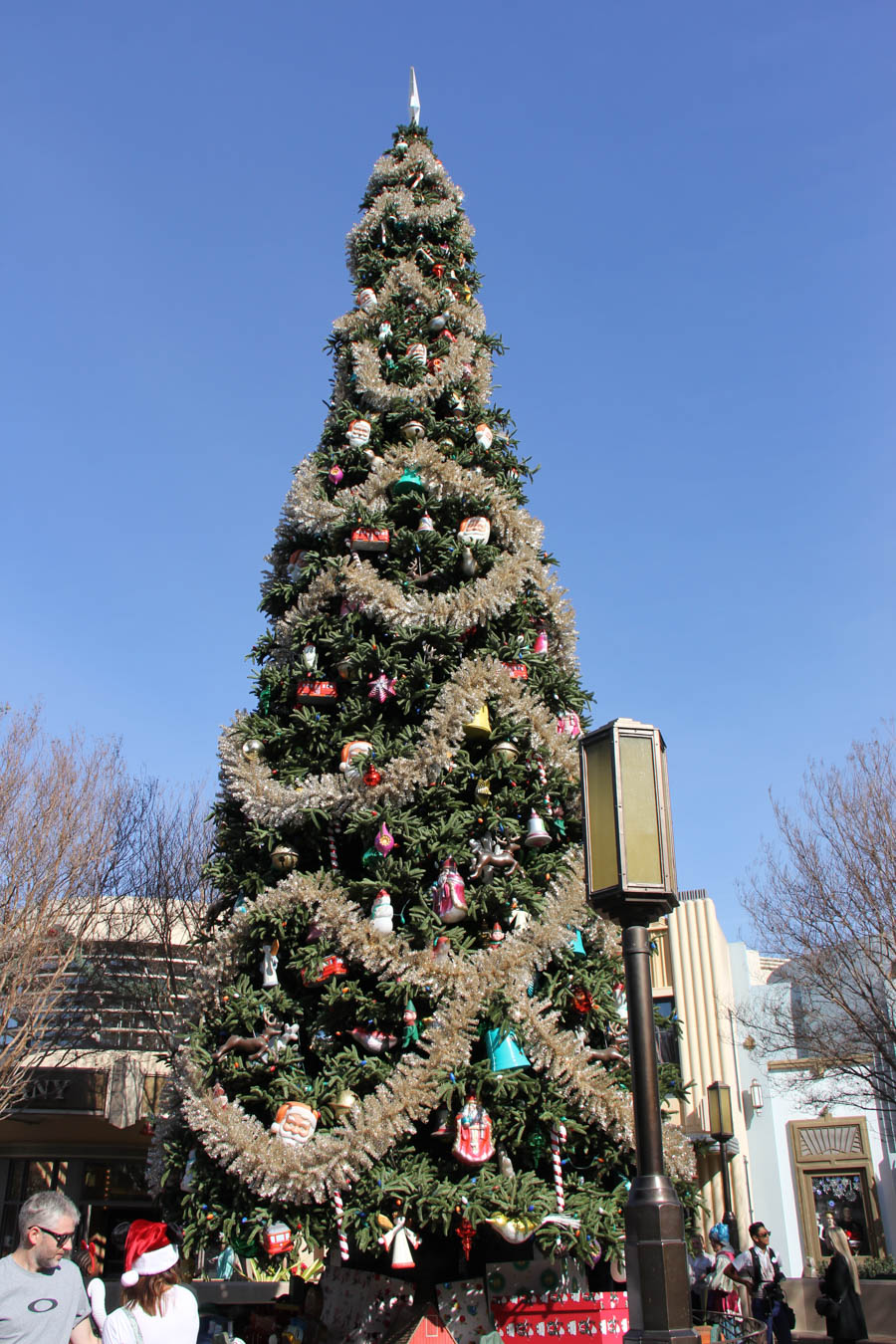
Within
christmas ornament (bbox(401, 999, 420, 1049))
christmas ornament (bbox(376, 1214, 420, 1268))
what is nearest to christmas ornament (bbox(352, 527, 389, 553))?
christmas ornament (bbox(401, 999, 420, 1049))

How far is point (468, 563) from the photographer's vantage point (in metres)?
7.60

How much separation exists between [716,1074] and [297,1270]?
1227 cm

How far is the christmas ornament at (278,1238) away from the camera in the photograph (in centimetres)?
543

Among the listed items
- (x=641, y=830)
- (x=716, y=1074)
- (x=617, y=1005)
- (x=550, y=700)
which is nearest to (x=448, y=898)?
(x=617, y=1005)

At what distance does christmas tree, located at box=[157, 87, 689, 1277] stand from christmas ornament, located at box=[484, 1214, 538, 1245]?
2cm

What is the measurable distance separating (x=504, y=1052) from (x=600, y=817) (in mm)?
2883

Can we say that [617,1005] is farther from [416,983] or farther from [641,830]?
[641,830]

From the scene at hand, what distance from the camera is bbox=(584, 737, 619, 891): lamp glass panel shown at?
336 cm

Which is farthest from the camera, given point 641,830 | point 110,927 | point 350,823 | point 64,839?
point 110,927

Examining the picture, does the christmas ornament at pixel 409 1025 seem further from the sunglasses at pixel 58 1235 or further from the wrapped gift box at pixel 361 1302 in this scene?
the sunglasses at pixel 58 1235

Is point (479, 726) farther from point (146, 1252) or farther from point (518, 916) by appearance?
point (146, 1252)

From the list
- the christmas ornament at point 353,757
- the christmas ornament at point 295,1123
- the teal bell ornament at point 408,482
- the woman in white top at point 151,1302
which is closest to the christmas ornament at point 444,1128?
the christmas ornament at point 295,1123

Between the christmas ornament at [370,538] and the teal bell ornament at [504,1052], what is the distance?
3.65 m

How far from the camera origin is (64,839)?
13.9 m
